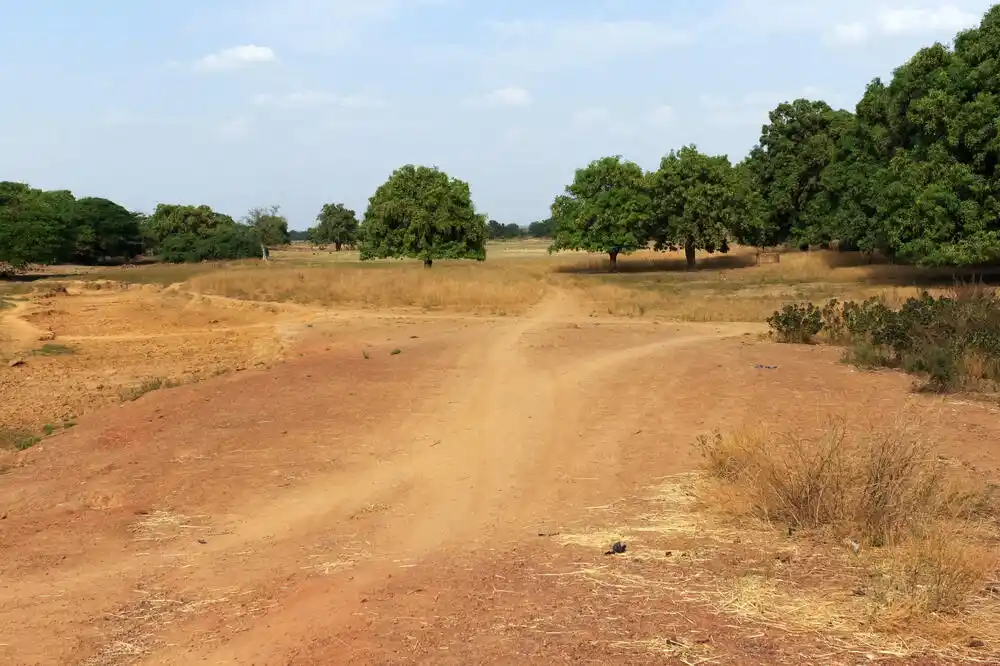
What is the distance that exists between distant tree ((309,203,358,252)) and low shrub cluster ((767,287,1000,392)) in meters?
105

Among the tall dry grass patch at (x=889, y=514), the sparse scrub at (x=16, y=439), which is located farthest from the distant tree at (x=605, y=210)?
the tall dry grass patch at (x=889, y=514)

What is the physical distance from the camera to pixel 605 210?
5194 centimetres

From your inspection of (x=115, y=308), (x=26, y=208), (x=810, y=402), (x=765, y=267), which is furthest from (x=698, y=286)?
(x=26, y=208)

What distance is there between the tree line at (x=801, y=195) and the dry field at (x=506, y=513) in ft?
62.5

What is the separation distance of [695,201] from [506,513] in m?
44.7

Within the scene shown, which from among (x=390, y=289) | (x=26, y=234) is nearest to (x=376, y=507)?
(x=390, y=289)

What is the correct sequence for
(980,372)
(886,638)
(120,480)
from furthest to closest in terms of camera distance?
(980,372) → (120,480) → (886,638)

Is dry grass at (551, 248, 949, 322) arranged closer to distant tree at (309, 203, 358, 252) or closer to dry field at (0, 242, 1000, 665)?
dry field at (0, 242, 1000, 665)

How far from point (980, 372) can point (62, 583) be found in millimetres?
11341

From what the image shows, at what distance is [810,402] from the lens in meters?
10.3

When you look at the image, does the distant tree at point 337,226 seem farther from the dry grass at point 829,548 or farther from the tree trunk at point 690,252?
the dry grass at point 829,548

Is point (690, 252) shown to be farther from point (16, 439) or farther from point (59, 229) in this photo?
point (59, 229)

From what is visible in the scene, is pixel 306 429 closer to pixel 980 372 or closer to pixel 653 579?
pixel 653 579

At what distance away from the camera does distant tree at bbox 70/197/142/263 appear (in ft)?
253
